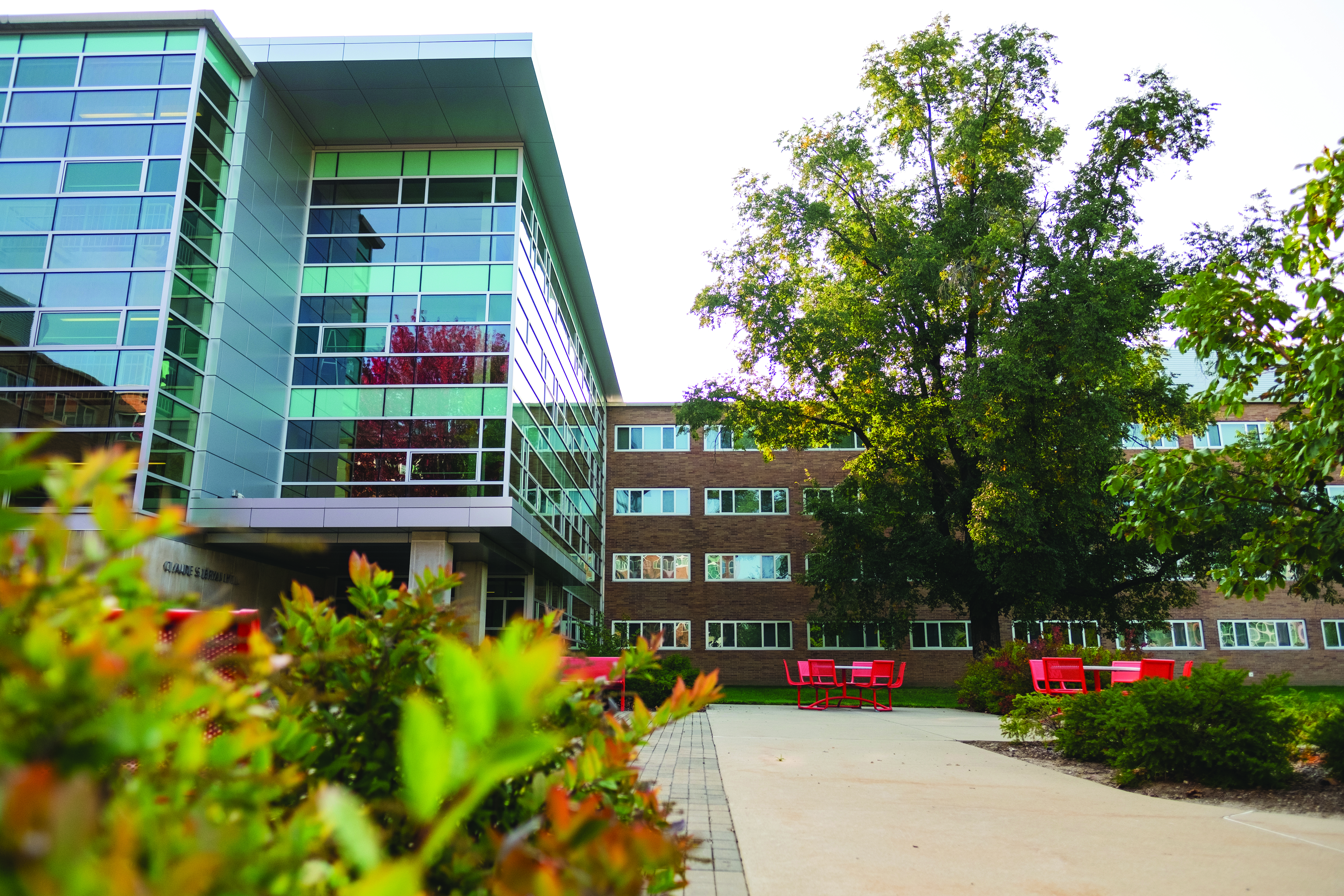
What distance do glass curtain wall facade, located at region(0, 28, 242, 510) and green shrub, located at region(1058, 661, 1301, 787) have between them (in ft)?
50.0

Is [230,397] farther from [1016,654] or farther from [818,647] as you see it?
[818,647]

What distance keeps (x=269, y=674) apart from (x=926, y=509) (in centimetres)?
2796

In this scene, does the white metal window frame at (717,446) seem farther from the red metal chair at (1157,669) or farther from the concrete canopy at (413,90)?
the red metal chair at (1157,669)

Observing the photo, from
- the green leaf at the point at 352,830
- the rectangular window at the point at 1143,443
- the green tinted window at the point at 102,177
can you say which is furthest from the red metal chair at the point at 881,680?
the rectangular window at the point at 1143,443

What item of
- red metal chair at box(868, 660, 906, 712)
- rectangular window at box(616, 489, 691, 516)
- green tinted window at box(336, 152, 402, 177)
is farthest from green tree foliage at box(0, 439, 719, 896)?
rectangular window at box(616, 489, 691, 516)

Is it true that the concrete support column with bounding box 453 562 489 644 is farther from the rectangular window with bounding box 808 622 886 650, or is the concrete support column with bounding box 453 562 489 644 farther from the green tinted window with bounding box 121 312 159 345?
the rectangular window with bounding box 808 622 886 650

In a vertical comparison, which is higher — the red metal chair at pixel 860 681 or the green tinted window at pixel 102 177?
the green tinted window at pixel 102 177

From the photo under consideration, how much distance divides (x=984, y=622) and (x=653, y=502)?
18010 millimetres

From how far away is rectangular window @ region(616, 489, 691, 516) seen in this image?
133 feet

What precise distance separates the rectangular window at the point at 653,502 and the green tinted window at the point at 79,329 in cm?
2619

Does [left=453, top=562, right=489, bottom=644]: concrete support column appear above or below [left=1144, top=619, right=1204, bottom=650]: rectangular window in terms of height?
above

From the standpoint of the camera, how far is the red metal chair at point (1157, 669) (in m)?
12.4

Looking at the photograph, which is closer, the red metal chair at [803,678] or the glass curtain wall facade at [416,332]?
the glass curtain wall facade at [416,332]

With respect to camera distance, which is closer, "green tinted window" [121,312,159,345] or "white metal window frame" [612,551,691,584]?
"green tinted window" [121,312,159,345]
